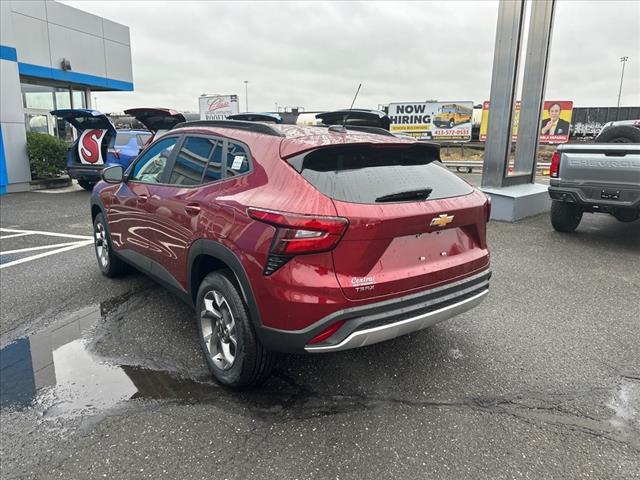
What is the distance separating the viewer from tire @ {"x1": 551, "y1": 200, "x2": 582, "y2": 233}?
7.18 meters

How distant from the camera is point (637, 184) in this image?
19.3ft

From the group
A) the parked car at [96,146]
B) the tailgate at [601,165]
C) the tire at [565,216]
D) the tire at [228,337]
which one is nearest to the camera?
the tire at [228,337]

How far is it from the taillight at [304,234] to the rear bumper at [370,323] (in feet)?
1.24

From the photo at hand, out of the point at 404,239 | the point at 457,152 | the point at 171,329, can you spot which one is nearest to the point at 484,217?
the point at 404,239

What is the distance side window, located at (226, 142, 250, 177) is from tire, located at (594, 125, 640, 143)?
619 centimetres

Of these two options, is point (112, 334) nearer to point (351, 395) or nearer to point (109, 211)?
point (109, 211)

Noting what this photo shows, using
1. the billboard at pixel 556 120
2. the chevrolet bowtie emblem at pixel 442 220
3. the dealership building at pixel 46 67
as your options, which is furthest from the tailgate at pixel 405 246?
the billboard at pixel 556 120

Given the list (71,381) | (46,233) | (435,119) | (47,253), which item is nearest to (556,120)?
(435,119)

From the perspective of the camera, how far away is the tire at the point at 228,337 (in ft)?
8.81

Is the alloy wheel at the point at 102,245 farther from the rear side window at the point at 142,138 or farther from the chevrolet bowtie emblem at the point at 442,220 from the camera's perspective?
the rear side window at the point at 142,138

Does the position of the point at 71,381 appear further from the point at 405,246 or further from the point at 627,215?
the point at 627,215

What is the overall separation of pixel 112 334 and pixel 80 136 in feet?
32.7

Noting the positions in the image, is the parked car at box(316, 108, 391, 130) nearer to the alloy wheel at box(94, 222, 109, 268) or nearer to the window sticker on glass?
the window sticker on glass

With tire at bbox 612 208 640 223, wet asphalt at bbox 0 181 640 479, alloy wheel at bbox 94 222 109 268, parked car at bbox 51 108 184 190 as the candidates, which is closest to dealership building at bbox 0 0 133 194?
parked car at bbox 51 108 184 190
